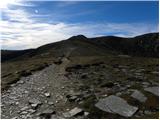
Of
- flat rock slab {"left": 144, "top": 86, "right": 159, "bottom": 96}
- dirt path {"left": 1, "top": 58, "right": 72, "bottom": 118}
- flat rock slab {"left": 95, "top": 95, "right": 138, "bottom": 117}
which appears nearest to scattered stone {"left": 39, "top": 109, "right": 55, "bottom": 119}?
dirt path {"left": 1, "top": 58, "right": 72, "bottom": 118}

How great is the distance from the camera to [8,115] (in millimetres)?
21422

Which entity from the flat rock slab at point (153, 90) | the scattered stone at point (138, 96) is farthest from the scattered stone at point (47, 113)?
the flat rock slab at point (153, 90)

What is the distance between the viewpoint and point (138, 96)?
25.2 metres

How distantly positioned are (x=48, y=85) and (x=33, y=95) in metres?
4.19

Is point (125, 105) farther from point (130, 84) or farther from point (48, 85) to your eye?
point (48, 85)

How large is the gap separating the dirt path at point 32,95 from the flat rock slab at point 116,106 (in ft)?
12.1

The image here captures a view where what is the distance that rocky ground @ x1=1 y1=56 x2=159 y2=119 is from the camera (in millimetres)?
21297

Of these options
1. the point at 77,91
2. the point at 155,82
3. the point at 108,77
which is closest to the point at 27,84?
the point at 77,91

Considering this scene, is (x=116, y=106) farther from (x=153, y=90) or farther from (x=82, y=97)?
(x=153, y=90)

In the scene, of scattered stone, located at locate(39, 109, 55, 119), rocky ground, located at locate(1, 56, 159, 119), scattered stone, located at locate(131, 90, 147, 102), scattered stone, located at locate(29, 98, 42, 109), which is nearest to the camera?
scattered stone, located at locate(39, 109, 55, 119)

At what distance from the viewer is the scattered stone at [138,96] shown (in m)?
24.4

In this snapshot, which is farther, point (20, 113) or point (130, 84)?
point (130, 84)

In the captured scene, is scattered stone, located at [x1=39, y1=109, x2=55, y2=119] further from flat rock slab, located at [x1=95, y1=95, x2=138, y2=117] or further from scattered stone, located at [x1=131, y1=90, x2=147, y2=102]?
scattered stone, located at [x1=131, y1=90, x2=147, y2=102]

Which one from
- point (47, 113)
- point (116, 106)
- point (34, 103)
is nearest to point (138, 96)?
point (116, 106)
